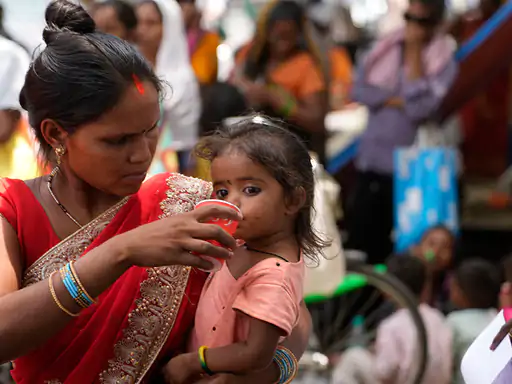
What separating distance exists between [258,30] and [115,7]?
131 cm

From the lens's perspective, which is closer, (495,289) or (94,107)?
(94,107)

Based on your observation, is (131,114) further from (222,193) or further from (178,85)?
(178,85)

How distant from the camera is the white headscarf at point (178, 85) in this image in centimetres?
535

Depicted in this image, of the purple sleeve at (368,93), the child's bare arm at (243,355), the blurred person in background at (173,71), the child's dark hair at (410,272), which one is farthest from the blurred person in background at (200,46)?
the child's bare arm at (243,355)

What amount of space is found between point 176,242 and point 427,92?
4.31 m

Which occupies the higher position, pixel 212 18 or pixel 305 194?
pixel 305 194

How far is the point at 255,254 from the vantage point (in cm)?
209

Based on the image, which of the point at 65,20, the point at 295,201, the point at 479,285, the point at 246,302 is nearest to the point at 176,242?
the point at 246,302

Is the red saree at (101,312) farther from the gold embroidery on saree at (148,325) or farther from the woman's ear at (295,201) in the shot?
the woman's ear at (295,201)

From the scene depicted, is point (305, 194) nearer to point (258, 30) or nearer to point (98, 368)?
point (98, 368)

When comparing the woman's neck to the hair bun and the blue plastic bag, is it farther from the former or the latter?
the blue plastic bag

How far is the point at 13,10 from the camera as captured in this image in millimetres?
4629

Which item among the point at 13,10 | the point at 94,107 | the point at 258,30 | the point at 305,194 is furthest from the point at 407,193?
the point at 94,107

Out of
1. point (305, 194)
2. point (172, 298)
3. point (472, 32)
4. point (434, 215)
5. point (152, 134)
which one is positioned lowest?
point (434, 215)
